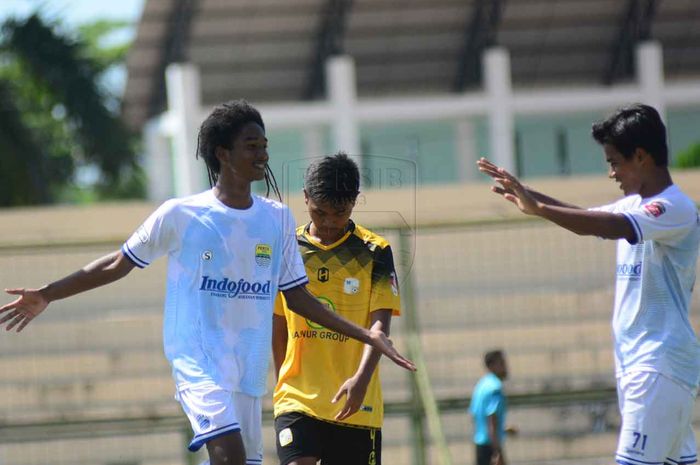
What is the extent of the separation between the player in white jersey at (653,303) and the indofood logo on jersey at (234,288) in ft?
5.14

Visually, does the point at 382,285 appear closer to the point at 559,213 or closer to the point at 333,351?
the point at 333,351

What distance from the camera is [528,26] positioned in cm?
2694

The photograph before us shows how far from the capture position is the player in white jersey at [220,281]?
5699 millimetres

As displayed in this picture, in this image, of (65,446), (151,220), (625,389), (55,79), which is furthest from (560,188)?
(55,79)

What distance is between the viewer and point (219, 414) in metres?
5.59

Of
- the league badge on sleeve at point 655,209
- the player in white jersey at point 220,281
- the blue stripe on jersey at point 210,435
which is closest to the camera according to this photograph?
the blue stripe on jersey at point 210,435

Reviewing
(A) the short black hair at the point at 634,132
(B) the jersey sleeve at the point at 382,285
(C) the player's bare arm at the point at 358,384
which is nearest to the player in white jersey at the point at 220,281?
(C) the player's bare arm at the point at 358,384

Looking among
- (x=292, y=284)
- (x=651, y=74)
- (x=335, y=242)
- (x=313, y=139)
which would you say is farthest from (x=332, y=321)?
(x=651, y=74)

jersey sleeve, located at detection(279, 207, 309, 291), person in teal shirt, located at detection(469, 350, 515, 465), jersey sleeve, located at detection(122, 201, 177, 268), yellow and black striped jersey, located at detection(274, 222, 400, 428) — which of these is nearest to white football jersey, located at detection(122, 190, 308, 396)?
jersey sleeve, located at detection(122, 201, 177, 268)

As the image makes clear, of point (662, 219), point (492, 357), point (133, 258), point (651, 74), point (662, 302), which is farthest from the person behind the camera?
point (651, 74)

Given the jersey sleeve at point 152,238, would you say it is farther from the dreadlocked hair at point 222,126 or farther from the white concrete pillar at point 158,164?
the white concrete pillar at point 158,164

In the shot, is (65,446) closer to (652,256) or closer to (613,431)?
(613,431)

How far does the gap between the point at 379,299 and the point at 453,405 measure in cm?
414

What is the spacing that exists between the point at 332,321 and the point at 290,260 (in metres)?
0.33
